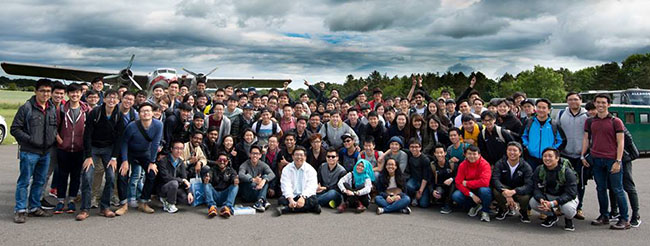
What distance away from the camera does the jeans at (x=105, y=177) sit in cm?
552

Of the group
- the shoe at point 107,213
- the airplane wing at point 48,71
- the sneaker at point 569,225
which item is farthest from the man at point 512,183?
the airplane wing at point 48,71

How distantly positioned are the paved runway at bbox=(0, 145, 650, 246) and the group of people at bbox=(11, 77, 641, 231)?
209 millimetres

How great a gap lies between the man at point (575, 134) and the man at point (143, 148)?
6.11 metres

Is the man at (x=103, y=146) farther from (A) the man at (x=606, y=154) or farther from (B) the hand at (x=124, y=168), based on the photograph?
(A) the man at (x=606, y=154)

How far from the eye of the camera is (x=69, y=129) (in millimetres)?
5602

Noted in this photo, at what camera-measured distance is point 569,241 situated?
15.7ft

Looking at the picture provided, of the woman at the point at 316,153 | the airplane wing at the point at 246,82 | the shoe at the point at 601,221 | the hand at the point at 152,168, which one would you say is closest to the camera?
the shoe at the point at 601,221

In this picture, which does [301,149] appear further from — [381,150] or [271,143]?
[381,150]

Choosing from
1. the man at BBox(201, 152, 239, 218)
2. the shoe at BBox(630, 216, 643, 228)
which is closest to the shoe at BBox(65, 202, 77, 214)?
the man at BBox(201, 152, 239, 218)

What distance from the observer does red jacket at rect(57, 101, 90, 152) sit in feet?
18.4

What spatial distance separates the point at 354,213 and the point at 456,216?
1.55 meters

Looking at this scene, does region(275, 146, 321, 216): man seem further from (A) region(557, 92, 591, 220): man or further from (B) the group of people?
(A) region(557, 92, 591, 220): man

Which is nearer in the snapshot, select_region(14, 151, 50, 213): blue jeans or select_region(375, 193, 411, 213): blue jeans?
select_region(14, 151, 50, 213): blue jeans

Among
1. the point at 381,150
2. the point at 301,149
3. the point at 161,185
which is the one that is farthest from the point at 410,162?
the point at 161,185
